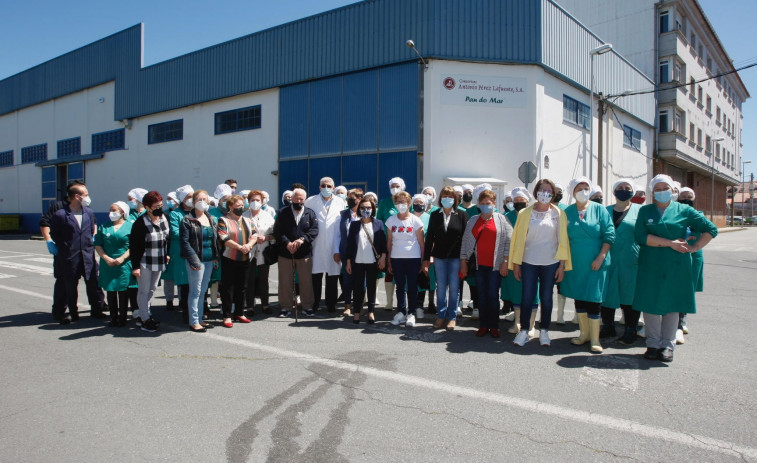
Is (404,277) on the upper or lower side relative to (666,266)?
lower

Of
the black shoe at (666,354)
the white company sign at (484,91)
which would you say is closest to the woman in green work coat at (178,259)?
the black shoe at (666,354)

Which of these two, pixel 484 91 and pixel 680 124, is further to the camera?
pixel 680 124

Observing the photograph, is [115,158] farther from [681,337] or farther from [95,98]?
[681,337]

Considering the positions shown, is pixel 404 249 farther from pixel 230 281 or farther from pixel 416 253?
pixel 230 281

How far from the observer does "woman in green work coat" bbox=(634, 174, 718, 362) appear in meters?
5.10

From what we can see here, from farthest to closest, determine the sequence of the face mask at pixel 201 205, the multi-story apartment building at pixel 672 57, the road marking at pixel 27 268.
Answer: the multi-story apartment building at pixel 672 57 < the road marking at pixel 27 268 < the face mask at pixel 201 205

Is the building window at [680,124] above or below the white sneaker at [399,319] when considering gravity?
above

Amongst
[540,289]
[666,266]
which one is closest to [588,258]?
[540,289]

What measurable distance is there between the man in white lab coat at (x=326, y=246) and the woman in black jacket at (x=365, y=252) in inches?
25.5

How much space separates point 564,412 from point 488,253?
261 cm

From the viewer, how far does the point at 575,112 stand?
68.6ft

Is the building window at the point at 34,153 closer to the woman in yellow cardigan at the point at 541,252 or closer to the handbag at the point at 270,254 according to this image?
the handbag at the point at 270,254

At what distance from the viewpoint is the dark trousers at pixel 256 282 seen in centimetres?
759

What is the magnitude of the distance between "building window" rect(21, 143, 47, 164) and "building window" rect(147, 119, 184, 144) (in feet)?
41.2
